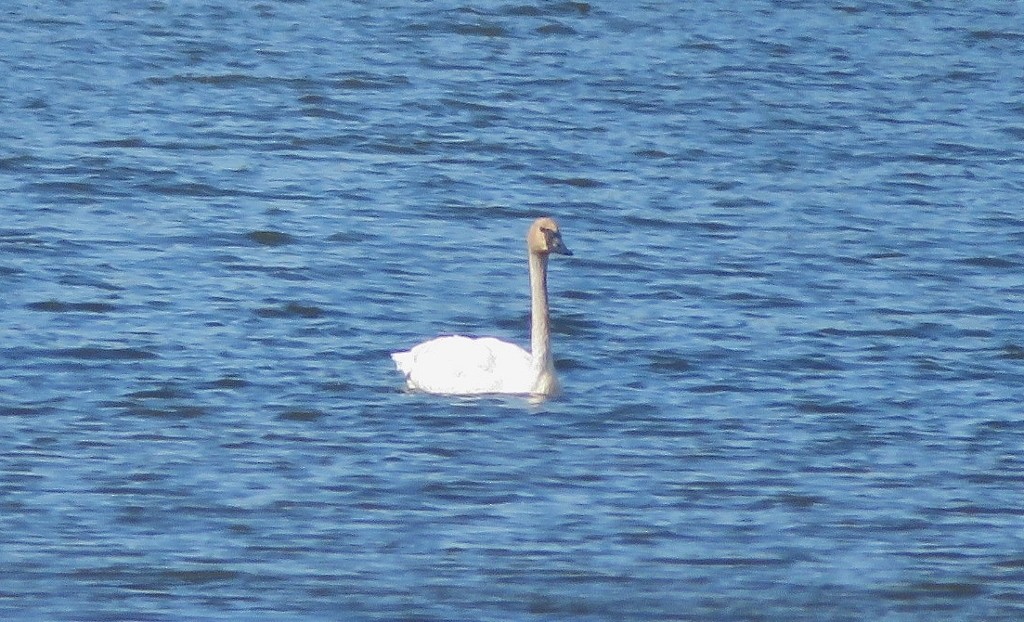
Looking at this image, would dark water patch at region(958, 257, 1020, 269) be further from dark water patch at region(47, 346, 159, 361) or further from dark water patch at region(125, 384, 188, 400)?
dark water patch at region(125, 384, 188, 400)

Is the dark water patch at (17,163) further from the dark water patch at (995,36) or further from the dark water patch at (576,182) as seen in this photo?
the dark water patch at (995,36)

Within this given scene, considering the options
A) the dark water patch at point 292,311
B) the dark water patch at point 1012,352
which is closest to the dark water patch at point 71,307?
the dark water patch at point 292,311

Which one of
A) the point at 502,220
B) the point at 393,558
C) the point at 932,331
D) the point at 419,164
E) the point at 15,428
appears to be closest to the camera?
the point at 393,558

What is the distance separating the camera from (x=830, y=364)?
38.8 feet

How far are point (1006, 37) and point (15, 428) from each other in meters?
14.0

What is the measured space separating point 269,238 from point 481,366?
342 centimetres

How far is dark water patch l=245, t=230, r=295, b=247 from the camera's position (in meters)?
14.5

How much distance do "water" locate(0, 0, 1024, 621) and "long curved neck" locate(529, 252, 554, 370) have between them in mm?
263

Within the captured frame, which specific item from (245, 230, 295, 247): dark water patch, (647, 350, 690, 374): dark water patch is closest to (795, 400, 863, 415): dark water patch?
(647, 350, 690, 374): dark water patch

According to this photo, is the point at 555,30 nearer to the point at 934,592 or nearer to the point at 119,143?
the point at 119,143

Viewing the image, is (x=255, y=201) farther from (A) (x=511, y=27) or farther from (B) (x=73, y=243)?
(A) (x=511, y=27)

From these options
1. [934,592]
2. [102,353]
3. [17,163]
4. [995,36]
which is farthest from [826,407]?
[995,36]

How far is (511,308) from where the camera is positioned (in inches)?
527

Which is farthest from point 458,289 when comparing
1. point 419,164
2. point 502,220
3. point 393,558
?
point 393,558
